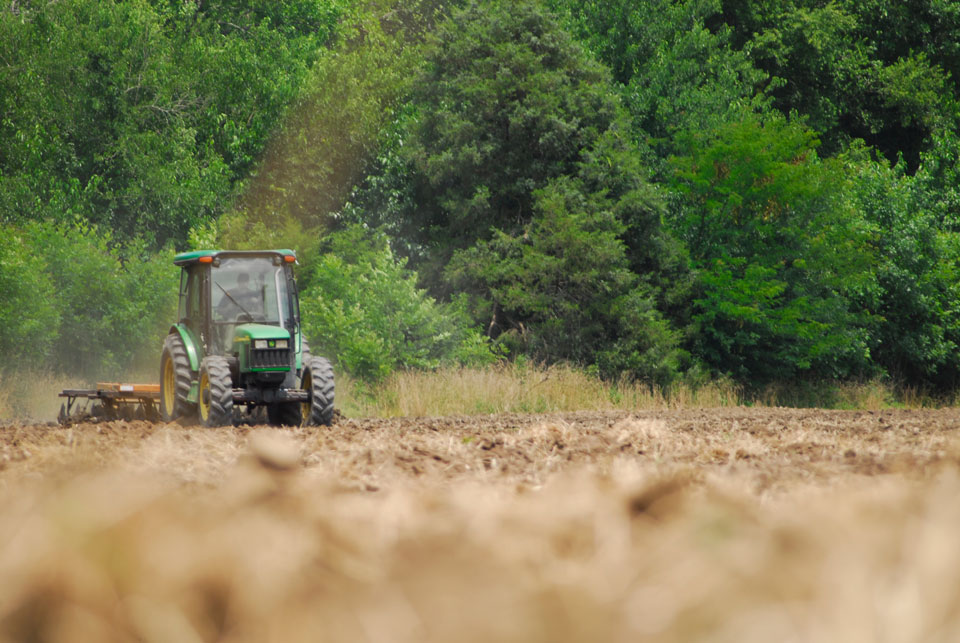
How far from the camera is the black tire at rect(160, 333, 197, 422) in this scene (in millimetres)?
10836

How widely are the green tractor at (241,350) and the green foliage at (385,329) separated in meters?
8.02

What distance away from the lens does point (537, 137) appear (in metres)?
26.3

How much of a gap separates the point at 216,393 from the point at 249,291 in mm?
1897

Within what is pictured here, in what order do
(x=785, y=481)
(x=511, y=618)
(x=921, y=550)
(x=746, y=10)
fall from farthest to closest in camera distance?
(x=746, y=10)
(x=785, y=481)
(x=921, y=550)
(x=511, y=618)

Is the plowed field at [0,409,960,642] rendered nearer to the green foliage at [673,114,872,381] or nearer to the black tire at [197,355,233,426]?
the black tire at [197,355,233,426]

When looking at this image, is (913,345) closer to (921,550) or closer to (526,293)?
(526,293)

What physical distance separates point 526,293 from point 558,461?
20.7 meters

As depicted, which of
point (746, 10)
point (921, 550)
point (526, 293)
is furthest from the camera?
point (746, 10)

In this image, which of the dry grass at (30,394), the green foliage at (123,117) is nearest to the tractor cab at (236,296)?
the dry grass at (30,394)

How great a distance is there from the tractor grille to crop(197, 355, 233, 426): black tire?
282mm

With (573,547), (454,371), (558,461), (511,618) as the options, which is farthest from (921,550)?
(454,371)

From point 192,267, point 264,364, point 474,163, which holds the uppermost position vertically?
point 474,163

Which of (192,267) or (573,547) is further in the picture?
(192,267)

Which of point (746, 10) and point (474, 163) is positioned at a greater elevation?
point (746, 10)
